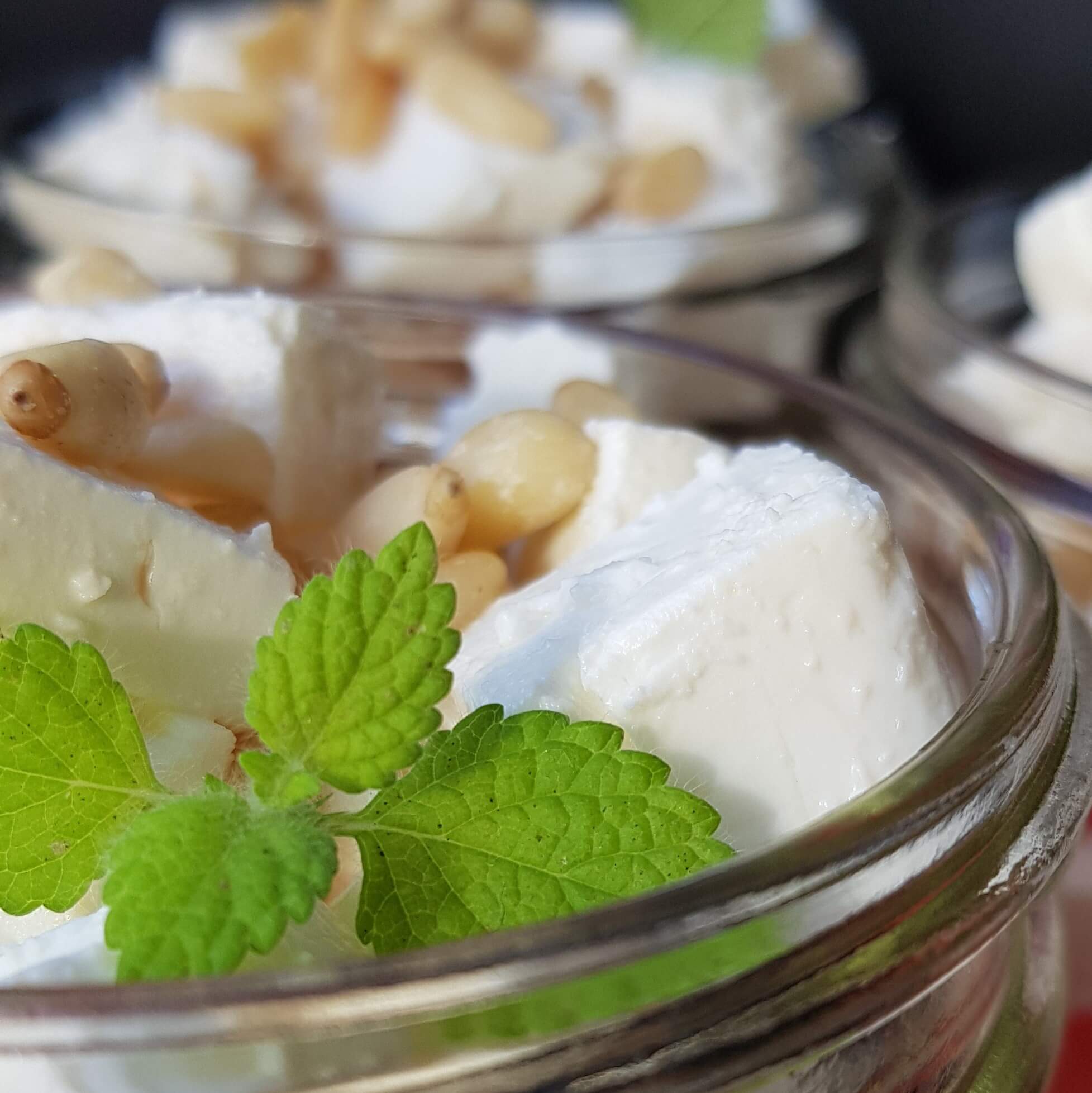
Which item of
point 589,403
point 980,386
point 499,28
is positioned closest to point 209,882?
point 589,403

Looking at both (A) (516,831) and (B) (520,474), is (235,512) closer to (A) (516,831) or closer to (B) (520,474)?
(B) (520,474)

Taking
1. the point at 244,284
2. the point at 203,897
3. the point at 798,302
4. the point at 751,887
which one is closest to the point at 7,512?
the point at 203,897

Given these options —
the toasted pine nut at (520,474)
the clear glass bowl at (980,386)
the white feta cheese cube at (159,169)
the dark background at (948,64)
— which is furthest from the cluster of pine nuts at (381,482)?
the dark background at (948,64)

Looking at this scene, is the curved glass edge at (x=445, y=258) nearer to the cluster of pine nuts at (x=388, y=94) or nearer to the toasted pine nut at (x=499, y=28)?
the cluster of pine nuts at (x=388, y=94)

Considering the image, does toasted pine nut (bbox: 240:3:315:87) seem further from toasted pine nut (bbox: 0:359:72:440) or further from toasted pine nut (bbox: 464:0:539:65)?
toasted pine nut (bbox: 0:359:72:440)

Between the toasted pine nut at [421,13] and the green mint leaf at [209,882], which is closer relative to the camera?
the green mint leaf at [209,882]
